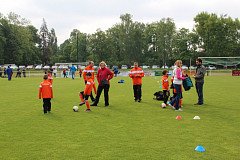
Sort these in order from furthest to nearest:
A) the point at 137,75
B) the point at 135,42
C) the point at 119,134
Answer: the point at 135,42 → the point at 137,75 → the point at 119,134

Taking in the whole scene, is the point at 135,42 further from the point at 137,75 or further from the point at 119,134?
the point at 119,134

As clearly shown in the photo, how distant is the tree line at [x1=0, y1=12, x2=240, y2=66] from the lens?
255 ft

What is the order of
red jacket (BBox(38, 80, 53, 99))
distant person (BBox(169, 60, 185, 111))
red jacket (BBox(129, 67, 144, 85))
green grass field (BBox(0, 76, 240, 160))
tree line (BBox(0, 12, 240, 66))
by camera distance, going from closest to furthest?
green grass field (BBox(0, 76, 240, 160)) < red jacket (BBox(38, 80, 53, 99)) < distant person (BBox(169, 60, 185, 111)) < red jacket (BBox(129, 67, 144, 85)) < tree line (BBox(0, 12, 240, 66))

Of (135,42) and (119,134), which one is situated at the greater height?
(135,42)

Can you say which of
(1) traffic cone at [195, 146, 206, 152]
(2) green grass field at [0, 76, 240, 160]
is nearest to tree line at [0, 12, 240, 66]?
(2) green grass field at [0, 76, 240, 160]

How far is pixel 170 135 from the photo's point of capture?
791cm

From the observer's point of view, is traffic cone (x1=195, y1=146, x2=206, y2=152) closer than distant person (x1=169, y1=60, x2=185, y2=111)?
Yes

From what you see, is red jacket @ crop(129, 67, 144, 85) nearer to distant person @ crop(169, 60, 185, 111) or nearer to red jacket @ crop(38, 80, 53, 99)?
distant person @ crop(169, 60, 185, 111)

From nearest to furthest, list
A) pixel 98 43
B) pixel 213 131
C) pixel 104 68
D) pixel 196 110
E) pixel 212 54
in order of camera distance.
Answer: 1. pixel 213 131
2. pixel 196 110
3. pixel 104 68
4. pixel 212 54
5. pixel 98 43

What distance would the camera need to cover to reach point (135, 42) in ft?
304

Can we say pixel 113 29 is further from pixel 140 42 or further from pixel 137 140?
pixel 137 140

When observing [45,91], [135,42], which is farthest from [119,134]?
[135,42]

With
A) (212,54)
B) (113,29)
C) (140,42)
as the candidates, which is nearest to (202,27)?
(212,54)

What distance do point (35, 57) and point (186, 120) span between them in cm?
9186
